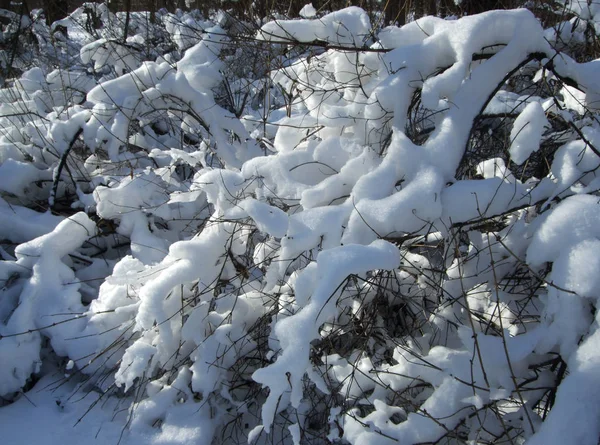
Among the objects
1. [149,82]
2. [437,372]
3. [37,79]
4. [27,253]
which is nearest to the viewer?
[437,372]

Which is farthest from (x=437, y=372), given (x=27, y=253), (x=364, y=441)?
(x=27, y=253)

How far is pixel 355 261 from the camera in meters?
1.55

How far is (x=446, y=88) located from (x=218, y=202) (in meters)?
1.15

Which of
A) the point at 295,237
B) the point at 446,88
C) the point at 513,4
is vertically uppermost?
the point at 513,4

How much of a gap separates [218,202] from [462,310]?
1.24 m

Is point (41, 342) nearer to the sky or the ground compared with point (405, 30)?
nearer to the ground

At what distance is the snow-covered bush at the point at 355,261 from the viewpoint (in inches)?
64.8

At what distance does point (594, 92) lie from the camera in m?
1.94

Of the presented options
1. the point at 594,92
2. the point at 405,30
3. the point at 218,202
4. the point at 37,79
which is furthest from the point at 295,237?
the point at 37,79

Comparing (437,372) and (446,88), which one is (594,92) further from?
(437,372)

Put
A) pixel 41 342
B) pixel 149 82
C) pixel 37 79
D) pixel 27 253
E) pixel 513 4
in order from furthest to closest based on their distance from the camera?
pixel 513 4 → pixel 37 79 → pixel 149 82 → pixel 27 253 → pixel 41 342

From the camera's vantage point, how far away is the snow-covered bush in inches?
64.8

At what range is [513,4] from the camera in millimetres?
4922

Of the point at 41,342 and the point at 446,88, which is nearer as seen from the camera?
the point at 446,88
